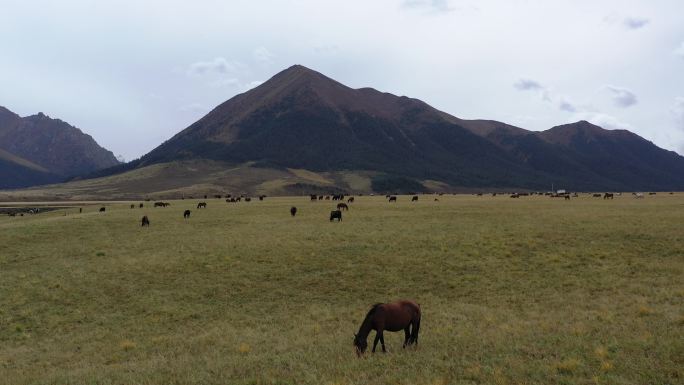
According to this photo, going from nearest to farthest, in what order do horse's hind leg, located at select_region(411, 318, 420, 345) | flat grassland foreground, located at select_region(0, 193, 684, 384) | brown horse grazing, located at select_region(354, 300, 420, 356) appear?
flat grassland foreground, located at select_region(0, 193, 684, 384) → brown horse grazing, located at select_region(354, 300, 420, 356) → horse's hind leg, located at select_region(411, 318, 420, 345)

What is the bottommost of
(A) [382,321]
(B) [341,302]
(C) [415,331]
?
(B) [341,302]

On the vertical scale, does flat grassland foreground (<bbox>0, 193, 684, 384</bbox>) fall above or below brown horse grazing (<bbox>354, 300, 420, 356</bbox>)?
below

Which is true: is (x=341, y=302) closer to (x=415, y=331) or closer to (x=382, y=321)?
(x=415, y=331)

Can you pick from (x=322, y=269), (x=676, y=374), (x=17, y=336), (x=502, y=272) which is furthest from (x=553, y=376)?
(x=17, y=336)

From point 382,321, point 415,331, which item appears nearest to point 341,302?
point 415,331

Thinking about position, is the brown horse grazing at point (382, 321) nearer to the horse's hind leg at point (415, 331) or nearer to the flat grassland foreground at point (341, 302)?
the horse's hind leg at point (415, 331)

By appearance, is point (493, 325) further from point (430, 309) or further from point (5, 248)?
point (5, 248)

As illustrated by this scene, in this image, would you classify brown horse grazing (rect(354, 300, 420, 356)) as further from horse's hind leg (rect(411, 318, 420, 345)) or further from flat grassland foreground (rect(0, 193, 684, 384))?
flat grassland foreground (rect(0, 193, 684, 384))

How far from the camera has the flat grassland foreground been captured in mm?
13320

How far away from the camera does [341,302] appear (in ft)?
79.1

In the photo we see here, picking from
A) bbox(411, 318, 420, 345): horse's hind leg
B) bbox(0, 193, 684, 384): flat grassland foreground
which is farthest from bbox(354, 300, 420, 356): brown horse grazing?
bbox(0, 193, 684, 384): flat grassland foreground

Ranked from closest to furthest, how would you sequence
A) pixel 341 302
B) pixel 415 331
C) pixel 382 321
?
1. pixel 382 321
2. pixel 415 331
3. pixel 341 302

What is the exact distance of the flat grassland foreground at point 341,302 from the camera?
1332 centimetres

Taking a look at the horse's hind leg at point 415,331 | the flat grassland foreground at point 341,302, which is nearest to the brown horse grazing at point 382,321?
the horse's hind leg at point 415,331
